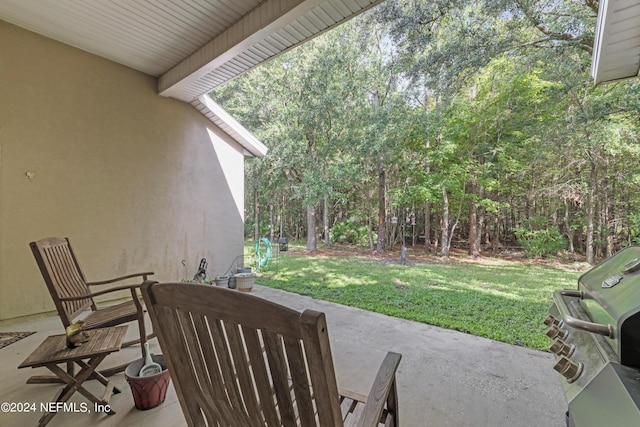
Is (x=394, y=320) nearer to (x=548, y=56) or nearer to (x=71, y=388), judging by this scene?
(x=71, y=388)

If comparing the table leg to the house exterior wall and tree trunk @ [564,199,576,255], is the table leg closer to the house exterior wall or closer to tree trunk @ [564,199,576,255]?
the house exterior wall

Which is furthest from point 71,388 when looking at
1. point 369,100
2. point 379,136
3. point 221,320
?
point 369,100

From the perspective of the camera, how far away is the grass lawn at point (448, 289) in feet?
10.9

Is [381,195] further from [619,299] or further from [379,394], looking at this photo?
[379,394]

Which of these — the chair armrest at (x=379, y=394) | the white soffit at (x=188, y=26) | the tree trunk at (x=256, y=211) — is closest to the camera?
the chair armrest at (x=379, y=394)

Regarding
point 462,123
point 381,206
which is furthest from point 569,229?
point 381,206

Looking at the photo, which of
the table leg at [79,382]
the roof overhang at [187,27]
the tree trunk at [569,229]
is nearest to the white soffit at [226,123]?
the roof overhang at [187,27]

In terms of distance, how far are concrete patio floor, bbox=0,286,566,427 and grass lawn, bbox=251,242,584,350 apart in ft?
1.74

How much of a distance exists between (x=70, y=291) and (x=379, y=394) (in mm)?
2513

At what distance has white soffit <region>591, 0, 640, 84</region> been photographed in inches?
72.9

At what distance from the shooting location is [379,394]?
3.43 feet

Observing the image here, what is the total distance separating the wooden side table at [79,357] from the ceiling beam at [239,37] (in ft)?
9.62

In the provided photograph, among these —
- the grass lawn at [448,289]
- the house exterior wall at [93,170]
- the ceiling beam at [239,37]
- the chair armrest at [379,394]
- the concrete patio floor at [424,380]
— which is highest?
the ceiling beam at [239,37]

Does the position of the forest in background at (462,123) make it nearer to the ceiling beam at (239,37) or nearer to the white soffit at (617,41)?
the white soffit at (617,41)
